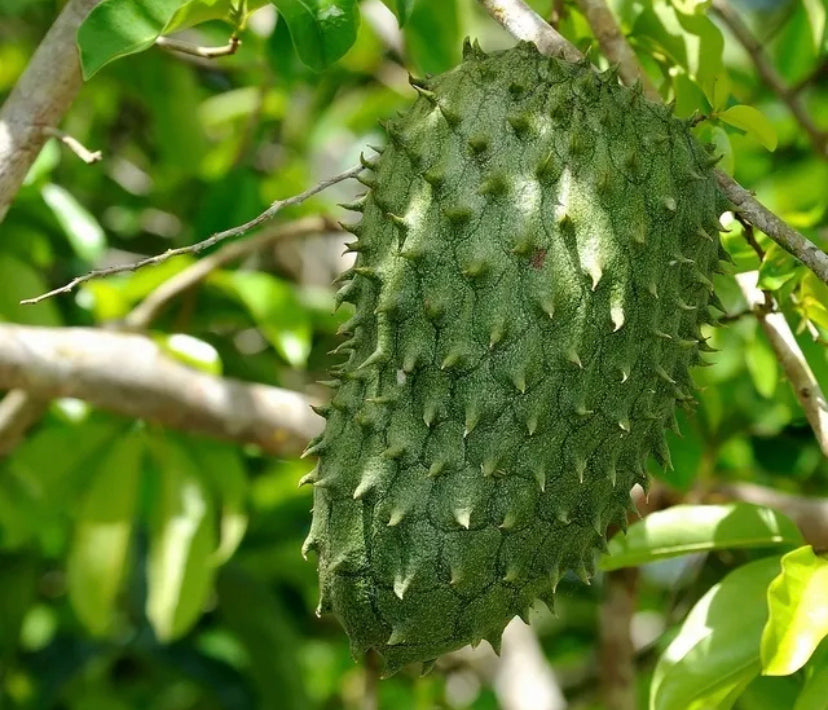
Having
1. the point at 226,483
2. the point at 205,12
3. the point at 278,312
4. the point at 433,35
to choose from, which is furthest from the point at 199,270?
the point at 205,12

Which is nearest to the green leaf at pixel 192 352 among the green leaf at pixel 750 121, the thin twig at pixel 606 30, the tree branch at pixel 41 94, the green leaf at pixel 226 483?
the green leaf at pixel 226 483

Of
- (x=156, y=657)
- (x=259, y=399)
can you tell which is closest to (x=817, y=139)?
(x=259, y=399)

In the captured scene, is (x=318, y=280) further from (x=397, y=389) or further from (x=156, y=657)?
(x=397, y=389)

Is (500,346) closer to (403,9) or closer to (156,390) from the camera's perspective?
(403,9)

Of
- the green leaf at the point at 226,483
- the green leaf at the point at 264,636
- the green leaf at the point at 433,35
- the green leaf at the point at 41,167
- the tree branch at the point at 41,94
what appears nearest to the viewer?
the tree branch at the point at 41,94

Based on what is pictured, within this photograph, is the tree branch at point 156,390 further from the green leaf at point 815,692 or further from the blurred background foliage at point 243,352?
the green leaf at point 815,692

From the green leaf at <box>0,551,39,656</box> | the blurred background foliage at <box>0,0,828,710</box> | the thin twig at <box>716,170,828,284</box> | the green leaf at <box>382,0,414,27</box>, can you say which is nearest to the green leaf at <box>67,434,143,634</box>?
the blurred background foliage at <box>0,0,828,710</box>
